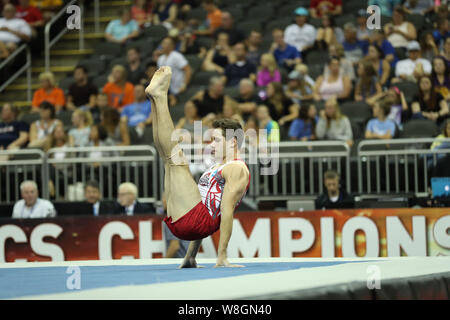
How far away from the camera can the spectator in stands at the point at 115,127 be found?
34.4ft

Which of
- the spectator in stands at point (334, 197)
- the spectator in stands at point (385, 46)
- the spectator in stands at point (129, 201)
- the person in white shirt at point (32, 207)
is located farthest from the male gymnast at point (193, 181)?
the spectator in stands at point (385, 46)

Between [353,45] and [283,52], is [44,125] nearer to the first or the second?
[283,52]

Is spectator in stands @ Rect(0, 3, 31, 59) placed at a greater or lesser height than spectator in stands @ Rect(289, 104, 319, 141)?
greater

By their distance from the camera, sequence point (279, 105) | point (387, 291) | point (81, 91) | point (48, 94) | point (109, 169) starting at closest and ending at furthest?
point (387, 291) < point (109, 169) < point (279, 105) < point (81, 91) < point (48, 94)

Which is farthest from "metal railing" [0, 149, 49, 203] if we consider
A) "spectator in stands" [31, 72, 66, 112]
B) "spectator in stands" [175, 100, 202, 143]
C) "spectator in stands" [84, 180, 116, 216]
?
"spectator in stands" [31, 72, 66, 112]

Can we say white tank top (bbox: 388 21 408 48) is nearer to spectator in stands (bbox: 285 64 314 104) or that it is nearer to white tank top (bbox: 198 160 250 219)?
spectator in stands (bbox: 285 64 314 104)

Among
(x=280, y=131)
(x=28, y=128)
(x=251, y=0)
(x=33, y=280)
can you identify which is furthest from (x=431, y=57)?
(x=33, y=280)

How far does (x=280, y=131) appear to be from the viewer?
1024 centimetres

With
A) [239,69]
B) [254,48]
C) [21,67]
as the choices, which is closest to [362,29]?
[254,48]

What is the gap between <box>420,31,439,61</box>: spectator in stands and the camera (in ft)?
35.8

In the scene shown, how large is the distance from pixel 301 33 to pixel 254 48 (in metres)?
0.77

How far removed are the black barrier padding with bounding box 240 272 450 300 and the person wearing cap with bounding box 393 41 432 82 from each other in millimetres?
6127

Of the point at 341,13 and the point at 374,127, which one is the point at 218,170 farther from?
the point at 341,13

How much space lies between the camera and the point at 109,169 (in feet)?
31.3
